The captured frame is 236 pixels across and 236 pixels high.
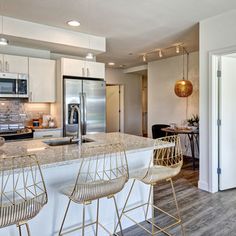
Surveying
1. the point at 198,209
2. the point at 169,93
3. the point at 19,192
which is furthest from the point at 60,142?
the point at 169,93

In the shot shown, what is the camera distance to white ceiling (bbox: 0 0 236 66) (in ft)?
9.25

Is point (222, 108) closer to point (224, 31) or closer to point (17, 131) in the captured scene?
point (224, 31)

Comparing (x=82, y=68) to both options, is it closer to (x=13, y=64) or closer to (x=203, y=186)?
(x=13, y=64)

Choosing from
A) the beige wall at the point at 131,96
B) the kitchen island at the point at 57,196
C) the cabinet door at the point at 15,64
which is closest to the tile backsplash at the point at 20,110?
the cabinet door at the point at 15,64

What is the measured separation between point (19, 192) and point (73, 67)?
288cm

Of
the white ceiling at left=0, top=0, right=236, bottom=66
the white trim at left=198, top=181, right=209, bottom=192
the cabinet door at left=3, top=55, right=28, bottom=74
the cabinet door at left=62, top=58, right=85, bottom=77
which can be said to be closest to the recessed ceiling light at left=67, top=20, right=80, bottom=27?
the white ceiling at left=0, top=0, right=236, bottom=66

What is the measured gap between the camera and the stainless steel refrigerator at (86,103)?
4070 millimetres

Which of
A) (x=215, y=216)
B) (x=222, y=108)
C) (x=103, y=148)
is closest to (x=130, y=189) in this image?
(x=103, y=148)

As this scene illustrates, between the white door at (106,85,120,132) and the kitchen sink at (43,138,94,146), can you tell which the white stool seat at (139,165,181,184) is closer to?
the kitchen sink at (43,138,94,146)

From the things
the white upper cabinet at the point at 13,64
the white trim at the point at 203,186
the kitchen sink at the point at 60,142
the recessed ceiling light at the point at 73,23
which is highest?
the recessed ceiling light at the point at 73,23

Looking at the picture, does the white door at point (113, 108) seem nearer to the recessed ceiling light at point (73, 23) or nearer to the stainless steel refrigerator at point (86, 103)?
the stainless steel refrigerator at point (86, 103)

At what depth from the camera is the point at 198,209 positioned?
9.24ft

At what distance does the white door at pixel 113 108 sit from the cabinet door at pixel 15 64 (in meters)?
4.67

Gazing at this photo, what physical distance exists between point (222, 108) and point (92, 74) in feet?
8.16
